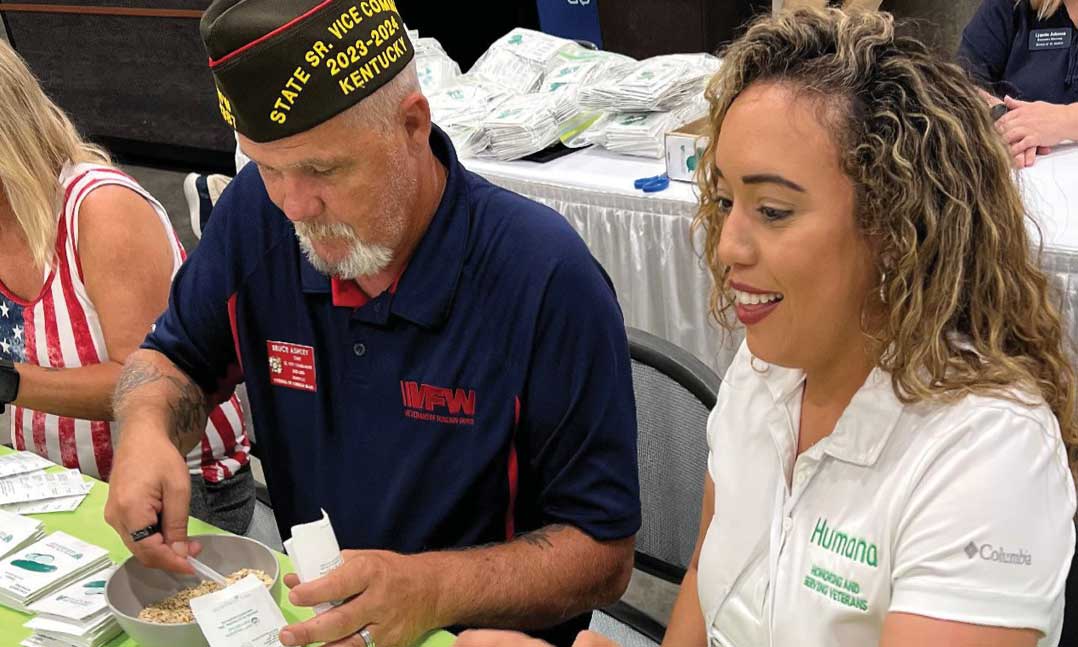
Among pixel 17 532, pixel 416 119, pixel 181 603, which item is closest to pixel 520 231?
pixel 416 119

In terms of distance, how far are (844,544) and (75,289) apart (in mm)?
1550

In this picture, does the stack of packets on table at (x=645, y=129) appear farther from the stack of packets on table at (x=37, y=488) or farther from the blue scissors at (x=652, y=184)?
the stack of packets on table at (x=37, y=488)

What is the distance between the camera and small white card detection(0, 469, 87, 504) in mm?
1737

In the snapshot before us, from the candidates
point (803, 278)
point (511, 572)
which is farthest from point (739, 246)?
point (511, 572)

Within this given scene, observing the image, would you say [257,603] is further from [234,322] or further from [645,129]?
[645,129]

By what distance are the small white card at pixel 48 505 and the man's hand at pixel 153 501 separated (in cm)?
18

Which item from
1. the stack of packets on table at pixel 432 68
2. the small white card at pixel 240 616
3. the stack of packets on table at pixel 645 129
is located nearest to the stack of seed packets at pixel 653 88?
the stack of packets on table at pixel 645 129

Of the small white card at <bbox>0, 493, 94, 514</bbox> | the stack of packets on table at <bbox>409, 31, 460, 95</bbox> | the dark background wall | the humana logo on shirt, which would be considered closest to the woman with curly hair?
the humana logo on shirt

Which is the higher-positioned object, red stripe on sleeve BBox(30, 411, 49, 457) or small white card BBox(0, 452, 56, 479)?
small white card BBox(0, 452, 56, 479)

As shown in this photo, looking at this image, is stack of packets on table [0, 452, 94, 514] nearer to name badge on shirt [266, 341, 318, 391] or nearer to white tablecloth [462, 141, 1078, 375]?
name badge on shirt [266, 341, 318, 391]

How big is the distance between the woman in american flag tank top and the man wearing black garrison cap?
42 cm

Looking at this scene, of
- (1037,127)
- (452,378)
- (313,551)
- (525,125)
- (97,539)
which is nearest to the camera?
(313,551)

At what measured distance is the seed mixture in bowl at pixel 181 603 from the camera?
136 cm

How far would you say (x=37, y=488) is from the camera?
176 cm
